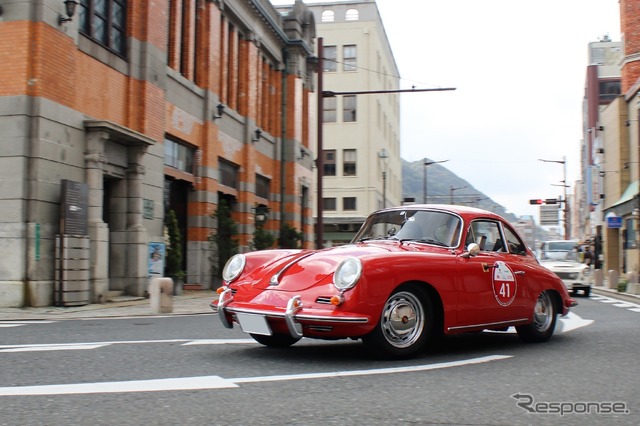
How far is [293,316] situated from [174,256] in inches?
565

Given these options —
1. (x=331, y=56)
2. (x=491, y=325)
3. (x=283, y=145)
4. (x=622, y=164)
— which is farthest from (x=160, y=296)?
(x=331, y=56)

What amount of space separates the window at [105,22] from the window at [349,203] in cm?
3539

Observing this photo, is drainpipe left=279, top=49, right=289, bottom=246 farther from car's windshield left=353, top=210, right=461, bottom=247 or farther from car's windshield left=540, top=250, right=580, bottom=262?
car's windshield left=353, top=210, right=461, bottom=247

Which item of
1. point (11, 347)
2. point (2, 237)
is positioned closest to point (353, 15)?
point (2, 237)

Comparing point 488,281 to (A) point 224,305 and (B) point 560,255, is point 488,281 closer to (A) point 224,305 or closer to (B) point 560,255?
(A) point 224,305

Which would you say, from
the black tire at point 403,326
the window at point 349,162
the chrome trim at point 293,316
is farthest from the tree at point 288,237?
the window at point 349,162

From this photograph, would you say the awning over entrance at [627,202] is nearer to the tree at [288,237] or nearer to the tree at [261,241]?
the tree at [288,237]

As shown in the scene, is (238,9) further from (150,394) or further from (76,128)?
(150,394)

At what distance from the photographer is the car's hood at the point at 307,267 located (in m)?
6.21

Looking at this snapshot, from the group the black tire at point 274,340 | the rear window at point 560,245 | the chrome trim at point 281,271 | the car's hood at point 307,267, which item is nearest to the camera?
the car's hood at point 307,267

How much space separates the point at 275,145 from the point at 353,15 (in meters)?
25.2

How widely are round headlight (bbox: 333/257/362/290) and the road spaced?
664 millimetres

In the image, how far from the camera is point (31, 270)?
43.9 feet

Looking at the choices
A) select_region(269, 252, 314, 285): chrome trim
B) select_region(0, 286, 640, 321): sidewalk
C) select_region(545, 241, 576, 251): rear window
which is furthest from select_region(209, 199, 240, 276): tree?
select_region(269, 252, 314, 285): chrome trim
